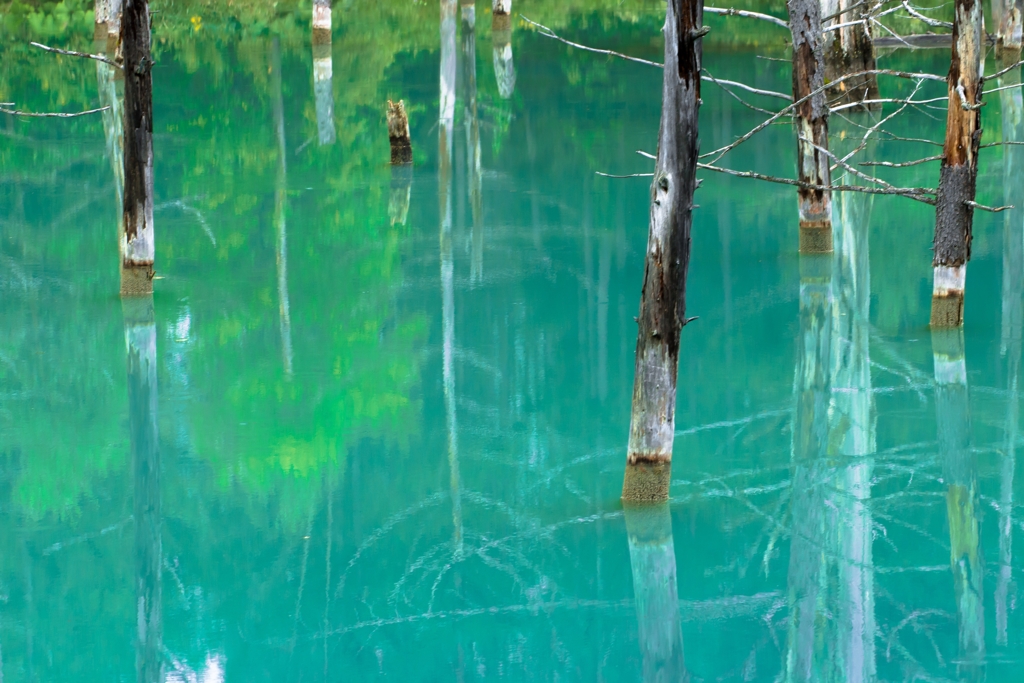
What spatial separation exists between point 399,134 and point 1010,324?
1094cm

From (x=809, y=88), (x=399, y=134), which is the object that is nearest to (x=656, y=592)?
(x=809, y=88)

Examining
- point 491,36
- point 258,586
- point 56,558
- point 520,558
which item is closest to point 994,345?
point 520,558

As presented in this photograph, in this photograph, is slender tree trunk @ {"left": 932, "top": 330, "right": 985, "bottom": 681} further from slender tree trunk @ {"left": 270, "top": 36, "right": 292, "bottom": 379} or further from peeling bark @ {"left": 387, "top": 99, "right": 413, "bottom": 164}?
peeling bark @ {"left": 387, "top": 99, "right": 413, "bottom": 164}

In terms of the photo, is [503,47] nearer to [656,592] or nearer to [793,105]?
[793,105]

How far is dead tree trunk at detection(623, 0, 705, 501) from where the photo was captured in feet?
23.8

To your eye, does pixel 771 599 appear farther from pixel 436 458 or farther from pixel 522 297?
pixel 522 297

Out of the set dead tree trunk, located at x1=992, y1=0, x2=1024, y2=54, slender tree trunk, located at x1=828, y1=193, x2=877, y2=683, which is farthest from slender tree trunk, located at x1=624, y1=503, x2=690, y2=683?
dead tree trunk, located at x1=992, y1=0, x2=1024, y2=54

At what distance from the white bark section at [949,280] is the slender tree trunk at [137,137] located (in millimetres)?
6949

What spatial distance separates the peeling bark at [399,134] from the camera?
20188mm

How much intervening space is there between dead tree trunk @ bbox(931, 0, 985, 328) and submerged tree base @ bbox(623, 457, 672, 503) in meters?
4.08

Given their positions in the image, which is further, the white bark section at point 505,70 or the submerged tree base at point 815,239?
the white bark section at point 505,70

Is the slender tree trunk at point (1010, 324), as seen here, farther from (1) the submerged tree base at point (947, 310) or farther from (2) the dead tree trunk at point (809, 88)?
(2) the dead tree trunk at point (809, 88)

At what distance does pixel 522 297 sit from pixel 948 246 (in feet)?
14.4

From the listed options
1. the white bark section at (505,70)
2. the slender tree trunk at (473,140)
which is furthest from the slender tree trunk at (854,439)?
the white bark section at (505,70)
